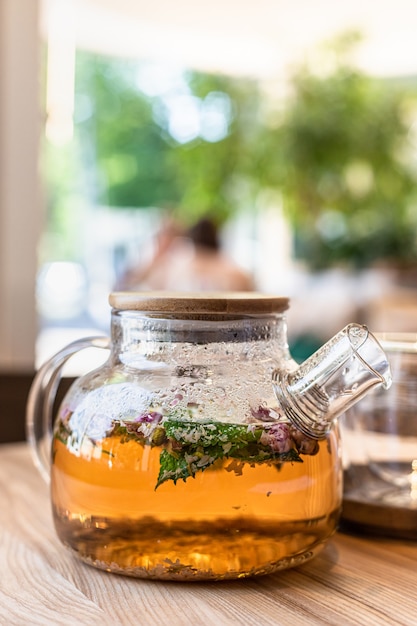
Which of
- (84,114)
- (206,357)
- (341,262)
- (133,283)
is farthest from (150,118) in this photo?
(206,357)

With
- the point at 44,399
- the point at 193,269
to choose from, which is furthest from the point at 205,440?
the point at 193,269

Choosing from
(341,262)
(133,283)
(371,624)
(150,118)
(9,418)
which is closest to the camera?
(371,624)

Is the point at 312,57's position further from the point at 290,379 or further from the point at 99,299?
the point at 290,379

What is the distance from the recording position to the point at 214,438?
17.2 inches

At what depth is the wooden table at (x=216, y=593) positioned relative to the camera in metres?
0.42

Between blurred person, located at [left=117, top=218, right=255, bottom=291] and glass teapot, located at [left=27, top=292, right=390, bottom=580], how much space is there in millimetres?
3272

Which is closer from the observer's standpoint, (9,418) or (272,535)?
(272,535)

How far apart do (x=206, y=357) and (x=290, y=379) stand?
51mm

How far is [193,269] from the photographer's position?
12.9 feet

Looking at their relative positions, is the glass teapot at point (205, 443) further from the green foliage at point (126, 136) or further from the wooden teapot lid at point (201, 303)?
the green foliage at point (126, 136)

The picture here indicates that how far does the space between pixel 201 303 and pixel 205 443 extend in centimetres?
8

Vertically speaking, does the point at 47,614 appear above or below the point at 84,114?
below

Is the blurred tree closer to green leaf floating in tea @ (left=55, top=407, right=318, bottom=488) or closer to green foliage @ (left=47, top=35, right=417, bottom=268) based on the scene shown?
green foliage @ (left=47, top=35, right=417, bottom=268)

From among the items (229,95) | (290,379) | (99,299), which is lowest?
(99,299)
